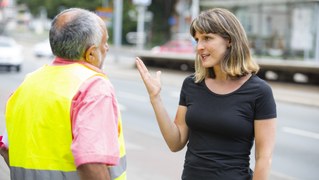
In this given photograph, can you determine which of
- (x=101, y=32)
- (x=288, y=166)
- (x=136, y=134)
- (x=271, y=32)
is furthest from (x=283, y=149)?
(x=271, y=32)

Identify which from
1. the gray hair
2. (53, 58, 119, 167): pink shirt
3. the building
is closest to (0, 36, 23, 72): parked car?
the building

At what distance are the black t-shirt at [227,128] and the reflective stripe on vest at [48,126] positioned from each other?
56 centimetres

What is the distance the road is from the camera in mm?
7234

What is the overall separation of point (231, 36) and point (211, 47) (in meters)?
0.11

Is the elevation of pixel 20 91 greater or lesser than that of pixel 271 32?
greater

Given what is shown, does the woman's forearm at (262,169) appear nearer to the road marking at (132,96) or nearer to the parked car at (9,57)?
the road marking at (132,96)

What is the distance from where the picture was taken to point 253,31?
32219 millimetres

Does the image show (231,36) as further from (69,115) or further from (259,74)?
(259,74)

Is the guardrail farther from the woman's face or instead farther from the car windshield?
the woman's face

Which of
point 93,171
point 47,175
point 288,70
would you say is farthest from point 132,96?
point 93,171

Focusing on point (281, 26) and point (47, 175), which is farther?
point (281, 26)

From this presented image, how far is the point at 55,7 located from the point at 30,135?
220 ft

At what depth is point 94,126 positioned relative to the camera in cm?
204

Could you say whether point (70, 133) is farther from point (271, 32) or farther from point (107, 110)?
point (271, 32)
